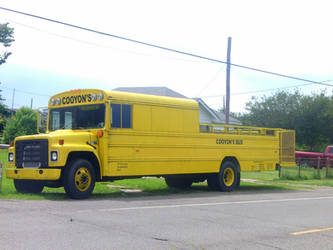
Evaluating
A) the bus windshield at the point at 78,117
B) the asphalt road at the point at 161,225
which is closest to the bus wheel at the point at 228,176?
the asphalt road at the point at 161,225

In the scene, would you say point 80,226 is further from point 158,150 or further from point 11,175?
point 158,150

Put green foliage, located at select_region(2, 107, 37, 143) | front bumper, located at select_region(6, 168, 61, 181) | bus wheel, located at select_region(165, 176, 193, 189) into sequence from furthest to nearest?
green foliage, located at select_region(2, 107, 37, 143) < bus wheel, located at select_region(165, 176, 193, 189) < front bumper, located at select_region(6, 168, 61, 181)

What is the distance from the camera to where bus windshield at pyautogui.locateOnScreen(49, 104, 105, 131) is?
525 inches

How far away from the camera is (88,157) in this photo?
1307 cm

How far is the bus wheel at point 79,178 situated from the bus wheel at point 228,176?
540cm

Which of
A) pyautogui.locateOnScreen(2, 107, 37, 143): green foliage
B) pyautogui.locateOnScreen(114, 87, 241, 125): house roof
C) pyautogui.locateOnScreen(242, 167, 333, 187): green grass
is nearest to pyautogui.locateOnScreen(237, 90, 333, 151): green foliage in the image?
pyautogui.locateOnScreen(114, 87, 241, 125): house roof

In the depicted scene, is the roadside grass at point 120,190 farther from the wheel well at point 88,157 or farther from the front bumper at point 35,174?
the wheel well at point 88,157

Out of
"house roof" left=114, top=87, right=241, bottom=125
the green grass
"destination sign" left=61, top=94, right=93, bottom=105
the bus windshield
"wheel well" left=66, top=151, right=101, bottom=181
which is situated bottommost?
the green grass

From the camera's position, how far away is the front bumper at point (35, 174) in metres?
12.1

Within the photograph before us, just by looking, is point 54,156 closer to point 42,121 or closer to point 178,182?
point 42,121

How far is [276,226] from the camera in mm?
9016

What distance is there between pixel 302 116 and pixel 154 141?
112ft

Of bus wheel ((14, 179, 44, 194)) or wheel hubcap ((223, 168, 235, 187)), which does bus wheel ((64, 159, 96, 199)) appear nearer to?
bus wheel ((14, 179, 44, 194))

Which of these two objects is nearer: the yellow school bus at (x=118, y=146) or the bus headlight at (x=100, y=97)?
A: the yellow school bus at (x=118, y=146)
